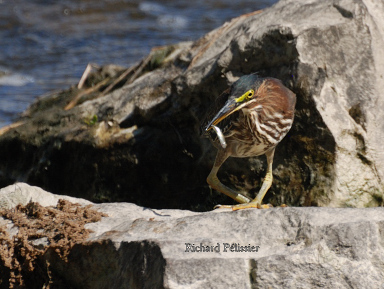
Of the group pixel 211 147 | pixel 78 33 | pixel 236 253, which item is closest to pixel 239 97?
pixel 236 253

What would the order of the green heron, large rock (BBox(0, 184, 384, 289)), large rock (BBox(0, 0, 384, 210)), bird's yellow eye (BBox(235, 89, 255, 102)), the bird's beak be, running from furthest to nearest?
1. large rock (BBox(0, 0, 384, 210))
2. the green heron
3. bird's yellow eye (BBox(235, 89, 255, 102))
4. the bird's beak
5. large rock (BBox(0, 184, 384, 289))

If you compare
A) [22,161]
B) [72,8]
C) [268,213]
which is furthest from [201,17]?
[268,213]

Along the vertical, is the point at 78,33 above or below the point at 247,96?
above

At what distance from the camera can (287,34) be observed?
15.6 feet

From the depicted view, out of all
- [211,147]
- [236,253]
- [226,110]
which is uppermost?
[211,147]

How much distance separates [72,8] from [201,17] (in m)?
3.38

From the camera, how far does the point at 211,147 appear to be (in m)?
5.26

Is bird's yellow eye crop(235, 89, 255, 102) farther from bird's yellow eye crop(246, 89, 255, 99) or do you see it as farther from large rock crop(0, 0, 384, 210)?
large rock crop(0, 0, 384, 210)

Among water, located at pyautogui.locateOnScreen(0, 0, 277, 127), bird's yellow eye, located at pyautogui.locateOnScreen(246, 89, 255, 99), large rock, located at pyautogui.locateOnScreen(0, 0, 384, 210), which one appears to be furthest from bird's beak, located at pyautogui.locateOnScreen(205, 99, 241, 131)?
water, located at pyautogui.locateOnScreen(0, 0, 277, 127)

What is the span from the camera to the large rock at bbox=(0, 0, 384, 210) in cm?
469

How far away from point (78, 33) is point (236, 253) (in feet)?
31.7

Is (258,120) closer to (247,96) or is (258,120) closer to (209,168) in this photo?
(247,96)

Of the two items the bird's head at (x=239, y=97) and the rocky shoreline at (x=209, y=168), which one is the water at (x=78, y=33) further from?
the bird's head at (x=239, y=97)

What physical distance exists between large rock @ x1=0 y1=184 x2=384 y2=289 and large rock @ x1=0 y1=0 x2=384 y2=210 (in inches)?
48.5
